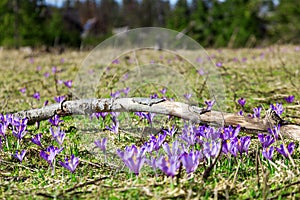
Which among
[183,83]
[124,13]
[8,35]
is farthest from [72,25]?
[183,83]

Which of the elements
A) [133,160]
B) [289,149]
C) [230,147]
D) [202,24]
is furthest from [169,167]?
[202,24]

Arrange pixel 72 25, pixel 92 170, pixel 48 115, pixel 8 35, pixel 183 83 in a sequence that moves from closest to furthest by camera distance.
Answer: pixel 92 170, pixel 48 115, pixel 183 83, pixel 8 35, pixel 72 25

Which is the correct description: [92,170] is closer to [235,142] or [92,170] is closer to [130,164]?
[130,164]

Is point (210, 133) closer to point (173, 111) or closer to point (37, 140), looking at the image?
point (173, 111)

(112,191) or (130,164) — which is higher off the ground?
(130,164)

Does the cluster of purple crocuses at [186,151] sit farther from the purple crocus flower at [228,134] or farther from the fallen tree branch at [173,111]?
the fallen tree branch at [173,111]

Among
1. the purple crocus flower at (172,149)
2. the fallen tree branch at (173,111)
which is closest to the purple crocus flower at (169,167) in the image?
the purple crocus flower at (172,149)

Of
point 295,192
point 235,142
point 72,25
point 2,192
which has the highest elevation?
point 72,25

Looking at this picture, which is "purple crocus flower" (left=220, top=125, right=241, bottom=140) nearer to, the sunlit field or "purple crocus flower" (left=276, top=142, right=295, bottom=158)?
the sunlit field
